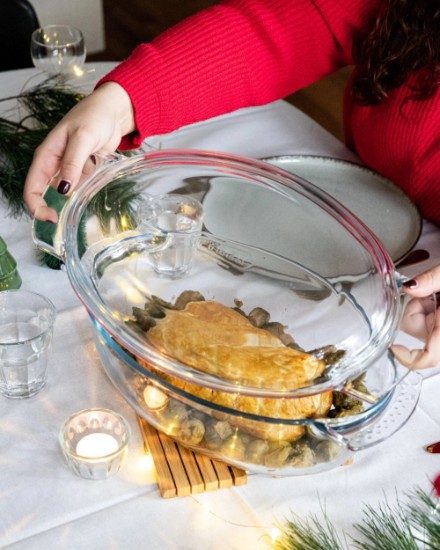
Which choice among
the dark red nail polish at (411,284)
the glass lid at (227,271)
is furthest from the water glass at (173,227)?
the dark red nail polish at (411,284)

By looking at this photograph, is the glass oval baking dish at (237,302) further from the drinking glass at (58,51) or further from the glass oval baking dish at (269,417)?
the drinking glass at (58,51)

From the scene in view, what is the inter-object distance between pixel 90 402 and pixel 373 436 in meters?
0.29

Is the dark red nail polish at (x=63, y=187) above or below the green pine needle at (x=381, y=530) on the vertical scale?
above

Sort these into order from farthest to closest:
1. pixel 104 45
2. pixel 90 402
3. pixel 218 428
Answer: pixel 104 45, pixel 90 402, pixel 218 428

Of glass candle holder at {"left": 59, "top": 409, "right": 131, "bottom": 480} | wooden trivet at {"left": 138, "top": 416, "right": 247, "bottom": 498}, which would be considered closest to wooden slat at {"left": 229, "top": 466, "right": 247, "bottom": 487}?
wooden trivet at {"left": 138, "top": 416, "right": 247, "bottom": 498}

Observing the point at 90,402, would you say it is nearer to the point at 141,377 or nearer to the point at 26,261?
the point at 141,377

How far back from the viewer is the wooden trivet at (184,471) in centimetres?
69

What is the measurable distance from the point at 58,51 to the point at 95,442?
79 centimetres

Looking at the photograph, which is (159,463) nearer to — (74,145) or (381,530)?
(381,530)

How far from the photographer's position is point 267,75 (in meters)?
1.15

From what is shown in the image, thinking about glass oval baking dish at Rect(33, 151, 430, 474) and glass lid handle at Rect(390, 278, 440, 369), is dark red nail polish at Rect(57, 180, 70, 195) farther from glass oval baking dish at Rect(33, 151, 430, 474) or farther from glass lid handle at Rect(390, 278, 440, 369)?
glass lid handle at Rect(390, 278, 440, 369)

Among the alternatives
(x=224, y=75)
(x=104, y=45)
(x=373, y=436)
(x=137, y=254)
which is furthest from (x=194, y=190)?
(x=104, y=45)

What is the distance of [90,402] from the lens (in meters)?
0.78

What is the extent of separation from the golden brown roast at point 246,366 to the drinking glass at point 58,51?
0.73m
